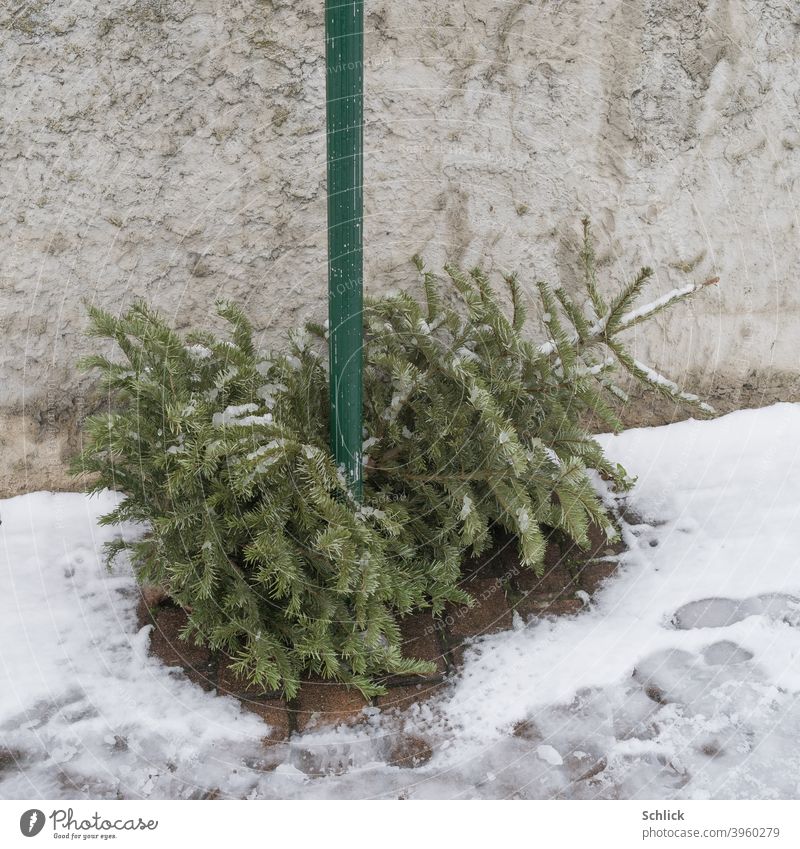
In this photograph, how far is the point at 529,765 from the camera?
5.57ft

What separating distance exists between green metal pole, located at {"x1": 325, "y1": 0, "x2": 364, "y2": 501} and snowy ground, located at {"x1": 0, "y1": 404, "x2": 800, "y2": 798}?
59 centimetres

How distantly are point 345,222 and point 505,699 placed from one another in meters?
1.12

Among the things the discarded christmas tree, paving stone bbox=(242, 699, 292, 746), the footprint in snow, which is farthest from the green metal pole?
the footprint in snow

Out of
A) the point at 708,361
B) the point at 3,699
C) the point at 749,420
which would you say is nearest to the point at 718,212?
the point at 708,361

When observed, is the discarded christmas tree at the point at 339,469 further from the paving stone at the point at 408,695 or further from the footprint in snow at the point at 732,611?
the footprint in snow at the point at 732,611

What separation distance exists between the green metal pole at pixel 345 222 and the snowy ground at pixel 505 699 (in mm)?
590

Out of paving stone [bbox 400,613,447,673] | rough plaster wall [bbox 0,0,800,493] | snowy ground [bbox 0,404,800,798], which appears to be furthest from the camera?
rough plaster wall [bbox 0,0,800,493]

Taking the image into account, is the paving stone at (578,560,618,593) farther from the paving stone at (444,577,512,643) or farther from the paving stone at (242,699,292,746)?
the paving stone at (242,699,292,746)

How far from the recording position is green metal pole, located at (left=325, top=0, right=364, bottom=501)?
65.9 inches

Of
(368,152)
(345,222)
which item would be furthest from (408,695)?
(368,152)

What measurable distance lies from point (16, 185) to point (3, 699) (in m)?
1.32

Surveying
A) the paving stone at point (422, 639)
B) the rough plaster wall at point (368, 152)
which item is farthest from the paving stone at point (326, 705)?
the rough plaster wall at point (368, 152)

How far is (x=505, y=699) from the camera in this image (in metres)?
1.87

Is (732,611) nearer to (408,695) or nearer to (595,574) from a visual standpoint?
(595,574)
